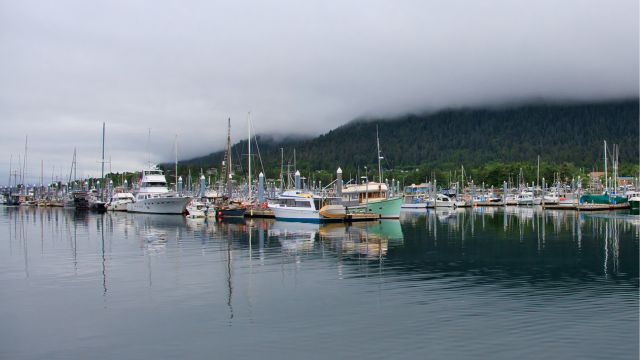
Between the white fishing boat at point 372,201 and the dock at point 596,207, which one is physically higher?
the white fishing boat at point 372,201

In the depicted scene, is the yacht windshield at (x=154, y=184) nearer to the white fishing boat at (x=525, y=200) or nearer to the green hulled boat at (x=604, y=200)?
the green hulled boat at (x=604, y=200)

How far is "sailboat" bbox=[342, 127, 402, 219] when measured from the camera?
301 ft

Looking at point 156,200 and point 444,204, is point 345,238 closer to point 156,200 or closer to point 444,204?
point 156,200

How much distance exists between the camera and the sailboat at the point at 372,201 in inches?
3607

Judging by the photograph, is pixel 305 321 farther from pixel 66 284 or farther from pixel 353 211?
pixel 353 211

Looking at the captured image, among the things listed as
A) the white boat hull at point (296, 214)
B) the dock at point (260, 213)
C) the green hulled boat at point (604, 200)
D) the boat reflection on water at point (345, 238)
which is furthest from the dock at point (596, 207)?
the white boat hull at point (296, 214)

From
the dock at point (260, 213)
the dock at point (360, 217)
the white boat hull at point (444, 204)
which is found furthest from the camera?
the white boat hull at point (444, 204)

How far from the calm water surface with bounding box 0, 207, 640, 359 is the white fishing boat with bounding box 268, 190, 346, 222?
33.1 metres

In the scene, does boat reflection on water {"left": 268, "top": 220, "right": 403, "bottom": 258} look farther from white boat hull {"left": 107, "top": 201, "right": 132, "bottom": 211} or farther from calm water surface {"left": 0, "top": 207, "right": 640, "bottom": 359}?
white boat hull {"left": 107, "top": 201, "right": 132, "bottom": 211}

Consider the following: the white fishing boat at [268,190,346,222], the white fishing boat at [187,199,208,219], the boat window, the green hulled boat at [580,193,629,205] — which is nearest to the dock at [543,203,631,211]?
the green hulled boat at [580,193,629,205]

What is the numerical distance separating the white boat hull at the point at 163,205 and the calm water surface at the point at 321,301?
62722 millimetres

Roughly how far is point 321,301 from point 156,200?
9720 cm

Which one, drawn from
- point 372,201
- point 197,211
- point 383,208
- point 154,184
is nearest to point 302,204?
point 372,201

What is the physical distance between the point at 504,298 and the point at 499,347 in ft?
27.5
